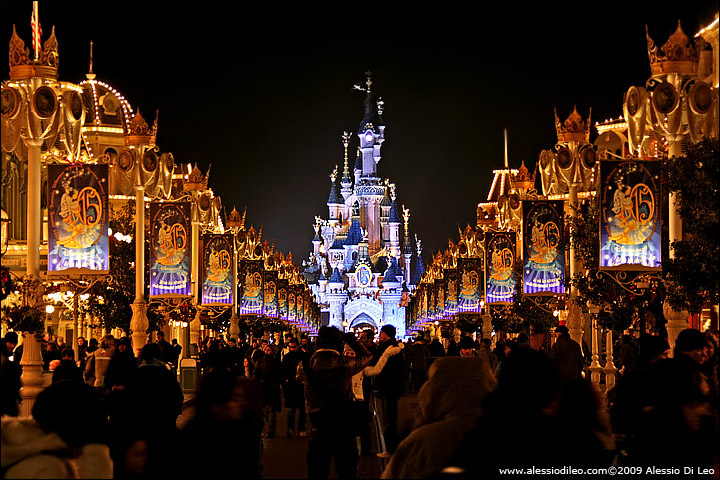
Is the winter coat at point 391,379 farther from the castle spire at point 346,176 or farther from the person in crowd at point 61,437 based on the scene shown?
the castle spire at point 346,176

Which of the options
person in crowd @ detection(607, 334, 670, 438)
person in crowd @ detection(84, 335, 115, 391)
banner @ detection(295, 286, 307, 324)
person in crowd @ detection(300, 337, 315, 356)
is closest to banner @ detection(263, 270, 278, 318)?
person in crowd @ detection(300, 337, 315, 356)

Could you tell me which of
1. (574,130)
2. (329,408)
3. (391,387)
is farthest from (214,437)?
(574,130)

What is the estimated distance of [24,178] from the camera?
36344 millimetres

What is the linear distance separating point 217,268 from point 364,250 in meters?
133

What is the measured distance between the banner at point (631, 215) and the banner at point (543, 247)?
742 centimetres

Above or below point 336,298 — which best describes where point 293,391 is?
below

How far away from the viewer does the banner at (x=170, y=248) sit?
26.3 m

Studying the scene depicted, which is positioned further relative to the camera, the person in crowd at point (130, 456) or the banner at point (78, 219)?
the banner at point (78, 219)

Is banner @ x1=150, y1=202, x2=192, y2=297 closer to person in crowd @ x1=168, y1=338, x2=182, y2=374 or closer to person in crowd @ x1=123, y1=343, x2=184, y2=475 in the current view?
person in crowd @ x1=168, y1=338, x2=182, y2=374

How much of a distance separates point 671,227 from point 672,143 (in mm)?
1293

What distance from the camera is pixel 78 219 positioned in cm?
2020

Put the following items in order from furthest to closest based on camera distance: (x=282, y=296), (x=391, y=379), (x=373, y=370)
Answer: (x=282, y=296) → (x=391, y=379) → (x=373, y=370)

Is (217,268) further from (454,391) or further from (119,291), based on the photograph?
(454,391)

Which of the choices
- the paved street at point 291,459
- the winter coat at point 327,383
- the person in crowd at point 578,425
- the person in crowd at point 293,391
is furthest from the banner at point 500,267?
the person in crowd at point 578,425
